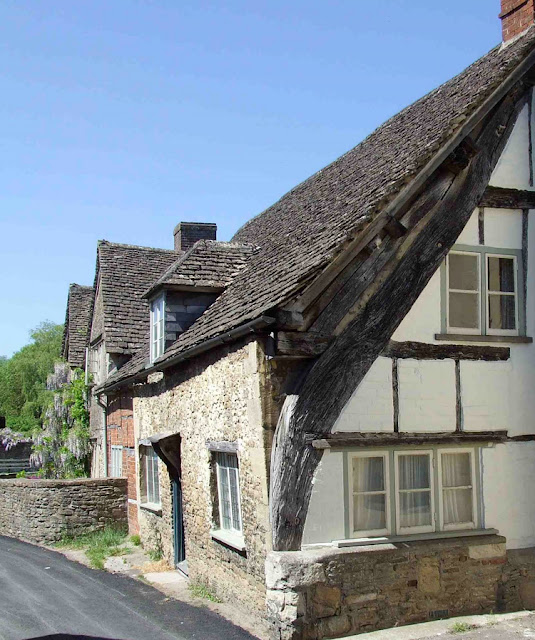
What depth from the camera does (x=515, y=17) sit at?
12125 mm

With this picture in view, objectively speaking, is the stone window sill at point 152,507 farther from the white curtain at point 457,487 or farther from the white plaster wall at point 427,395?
the white plaster wall at point 427,395

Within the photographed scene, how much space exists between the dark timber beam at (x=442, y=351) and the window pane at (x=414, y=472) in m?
1.30

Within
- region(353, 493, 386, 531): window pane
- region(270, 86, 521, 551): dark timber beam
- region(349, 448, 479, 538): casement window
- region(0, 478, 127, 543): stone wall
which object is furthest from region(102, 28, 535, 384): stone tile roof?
region(0, 478, 127, 543): stone wall

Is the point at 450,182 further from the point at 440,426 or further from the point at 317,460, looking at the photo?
the point at 317,460

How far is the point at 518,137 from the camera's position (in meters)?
10.2

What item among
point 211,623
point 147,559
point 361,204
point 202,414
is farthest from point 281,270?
point 147,559

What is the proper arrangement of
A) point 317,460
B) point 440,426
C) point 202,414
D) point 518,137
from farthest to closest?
point 202,414
point 518,137
point 440,426
point 317,460

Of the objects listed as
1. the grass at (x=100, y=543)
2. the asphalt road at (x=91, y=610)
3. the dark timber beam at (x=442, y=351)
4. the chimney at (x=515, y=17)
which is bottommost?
the grass at (x=100, y=543)

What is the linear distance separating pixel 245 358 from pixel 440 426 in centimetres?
265

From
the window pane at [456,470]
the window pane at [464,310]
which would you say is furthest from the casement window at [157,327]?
the window pane at [456,470]

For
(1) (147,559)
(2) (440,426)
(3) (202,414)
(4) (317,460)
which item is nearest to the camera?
(4) (317,460)

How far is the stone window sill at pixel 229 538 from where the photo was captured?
970 centimetres

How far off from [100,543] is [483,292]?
10330 mm

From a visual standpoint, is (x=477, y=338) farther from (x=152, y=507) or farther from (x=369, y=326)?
(x=152, y=507)
